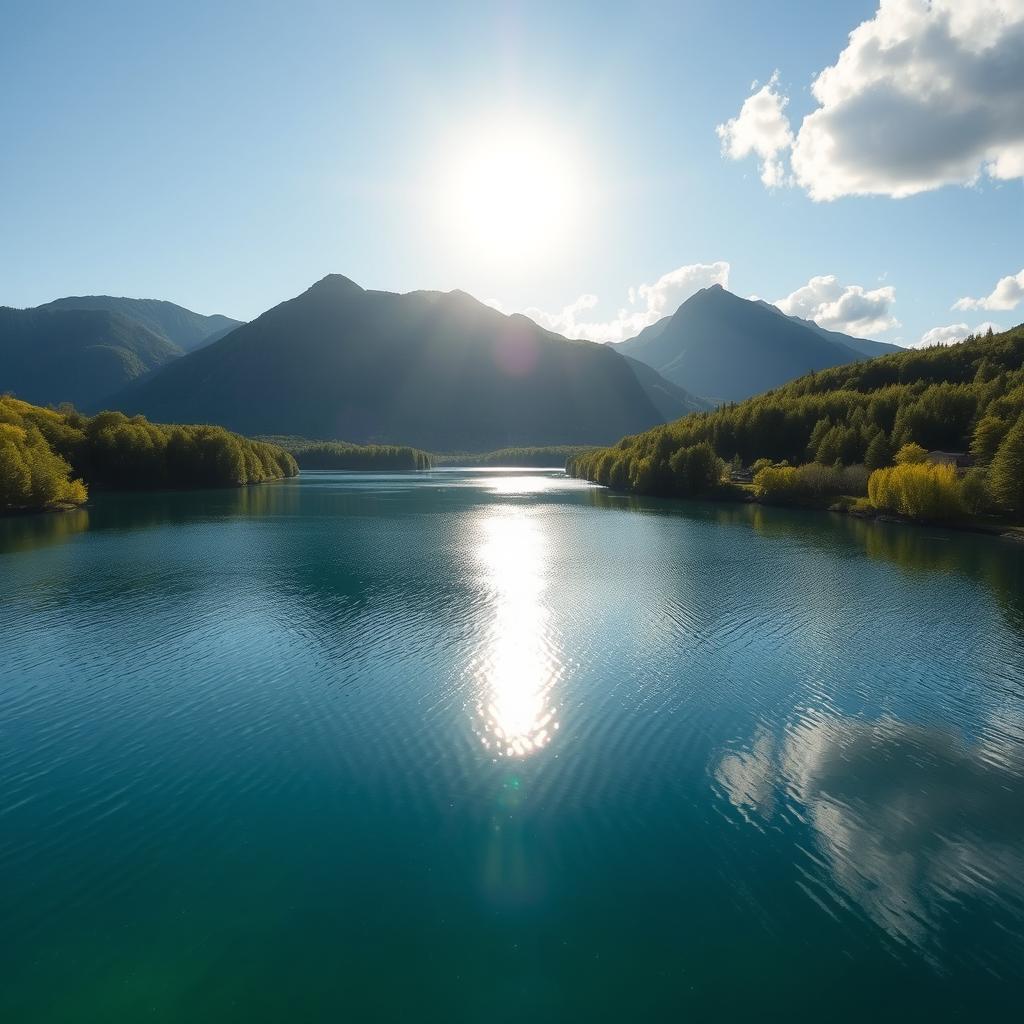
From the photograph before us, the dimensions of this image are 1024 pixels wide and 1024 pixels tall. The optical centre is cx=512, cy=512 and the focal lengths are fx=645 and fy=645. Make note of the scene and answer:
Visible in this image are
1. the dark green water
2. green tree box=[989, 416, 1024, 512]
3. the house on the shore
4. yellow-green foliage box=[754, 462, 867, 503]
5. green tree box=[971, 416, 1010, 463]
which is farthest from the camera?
yellow-green foliage box=[754, 462, 867, 503]

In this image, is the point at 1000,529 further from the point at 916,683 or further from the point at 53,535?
the point at 53,535

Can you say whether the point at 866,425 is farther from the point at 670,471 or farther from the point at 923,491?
the point at 923,491

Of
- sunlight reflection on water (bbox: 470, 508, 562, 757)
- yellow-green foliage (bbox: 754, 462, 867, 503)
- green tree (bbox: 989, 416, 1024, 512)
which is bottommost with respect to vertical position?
sunlight reflection on water (bbox: 470, 508, 562, 757)

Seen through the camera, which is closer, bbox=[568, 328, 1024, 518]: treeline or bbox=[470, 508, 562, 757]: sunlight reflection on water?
bbox=[470, 508, 562, 757]: sunlight reflection on water

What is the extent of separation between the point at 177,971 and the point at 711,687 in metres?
20.4

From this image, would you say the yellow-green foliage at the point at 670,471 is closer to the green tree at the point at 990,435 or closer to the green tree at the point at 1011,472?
the green tree at the point at 990,435

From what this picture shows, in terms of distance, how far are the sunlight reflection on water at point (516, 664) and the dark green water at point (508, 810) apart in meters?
0.22

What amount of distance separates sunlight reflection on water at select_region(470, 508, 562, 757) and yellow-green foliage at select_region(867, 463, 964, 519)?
Answer: 172ft

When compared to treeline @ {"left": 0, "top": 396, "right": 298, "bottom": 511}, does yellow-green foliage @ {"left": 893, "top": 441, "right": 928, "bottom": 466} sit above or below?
above

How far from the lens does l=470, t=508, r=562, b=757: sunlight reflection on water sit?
21812mm

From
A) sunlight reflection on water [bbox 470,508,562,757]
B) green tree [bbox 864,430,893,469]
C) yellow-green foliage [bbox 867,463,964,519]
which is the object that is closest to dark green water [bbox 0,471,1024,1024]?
sunlight reflection on water [bbox 470,508,562,757]

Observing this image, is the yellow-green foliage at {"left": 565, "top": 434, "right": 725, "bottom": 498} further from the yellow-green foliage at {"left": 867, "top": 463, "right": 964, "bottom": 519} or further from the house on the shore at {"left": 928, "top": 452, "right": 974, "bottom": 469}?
the yellow-green foliage at {"left": 867, "top": 463, "right": 964, "bottom": 519}

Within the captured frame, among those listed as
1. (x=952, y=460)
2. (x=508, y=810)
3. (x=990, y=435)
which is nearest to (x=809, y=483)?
(x=952, y=460)

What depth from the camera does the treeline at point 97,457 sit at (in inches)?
3408
